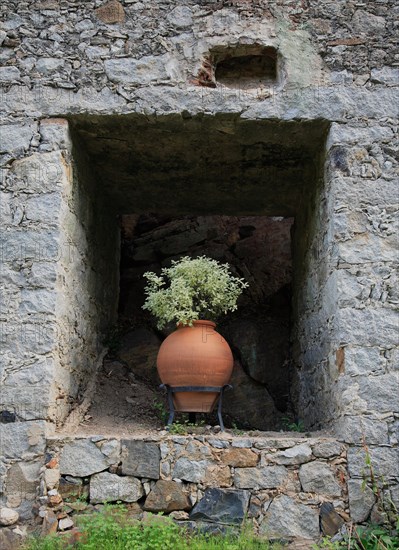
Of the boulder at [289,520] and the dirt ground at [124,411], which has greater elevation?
the dirt ground at [124,411]

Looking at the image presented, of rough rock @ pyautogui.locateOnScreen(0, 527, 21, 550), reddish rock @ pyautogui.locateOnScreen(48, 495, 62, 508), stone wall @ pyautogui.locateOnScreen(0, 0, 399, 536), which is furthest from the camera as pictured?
stone wall @ pyautogui.locateOnScreen(0, 0, 399, 536)

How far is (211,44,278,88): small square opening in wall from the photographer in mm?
3951

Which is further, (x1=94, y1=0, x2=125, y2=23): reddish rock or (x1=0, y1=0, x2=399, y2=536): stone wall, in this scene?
(x1=94, y1=0, x2=125, y2=23): reddish rock

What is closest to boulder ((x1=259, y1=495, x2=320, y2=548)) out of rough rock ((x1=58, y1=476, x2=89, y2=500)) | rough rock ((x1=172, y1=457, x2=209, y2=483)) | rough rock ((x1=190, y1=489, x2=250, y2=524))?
rough rock ((x1=190, y1=489, x2=250, y2=524))

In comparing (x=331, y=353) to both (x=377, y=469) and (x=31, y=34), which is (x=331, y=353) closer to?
(x=377, y=469)

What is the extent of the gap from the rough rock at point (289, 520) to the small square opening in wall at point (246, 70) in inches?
93.6

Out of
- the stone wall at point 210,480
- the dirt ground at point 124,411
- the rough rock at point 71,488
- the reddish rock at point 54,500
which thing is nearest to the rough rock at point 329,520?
the stone wall at point 210,480

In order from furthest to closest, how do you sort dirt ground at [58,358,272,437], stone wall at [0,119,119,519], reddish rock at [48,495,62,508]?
1. dirt ground at [58,358,272,437]
2. stone wall at [0,119,119,519]
3. reddish rock at [48,495,62,508]

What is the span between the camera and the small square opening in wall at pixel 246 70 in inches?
156

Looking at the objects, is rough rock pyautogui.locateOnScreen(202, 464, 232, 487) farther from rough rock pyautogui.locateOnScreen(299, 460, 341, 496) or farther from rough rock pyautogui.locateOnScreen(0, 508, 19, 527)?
rough rock pyautogui.locateOnScreen(0, 508, 19, 527)

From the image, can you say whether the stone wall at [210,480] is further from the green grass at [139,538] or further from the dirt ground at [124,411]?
the dirt ground at [124,411]

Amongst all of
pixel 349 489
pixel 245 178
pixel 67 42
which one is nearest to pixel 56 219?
pixel 67 42

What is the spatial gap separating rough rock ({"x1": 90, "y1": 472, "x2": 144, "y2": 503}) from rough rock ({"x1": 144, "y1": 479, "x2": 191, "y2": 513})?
0.22 feet

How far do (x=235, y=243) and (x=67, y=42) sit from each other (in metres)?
2.58
